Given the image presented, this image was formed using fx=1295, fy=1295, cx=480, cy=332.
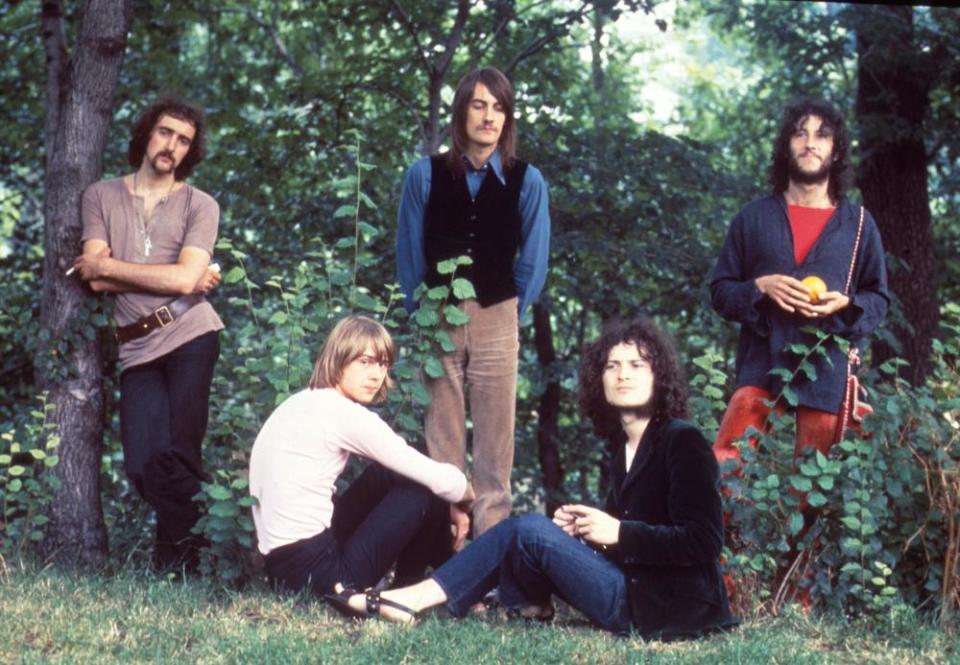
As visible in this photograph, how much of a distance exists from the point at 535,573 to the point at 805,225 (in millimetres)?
1927

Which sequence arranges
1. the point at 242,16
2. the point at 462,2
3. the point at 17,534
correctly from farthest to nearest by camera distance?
the point at 242,16, the point at 462,2, the point at 17,534

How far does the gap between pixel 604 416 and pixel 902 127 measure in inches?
269

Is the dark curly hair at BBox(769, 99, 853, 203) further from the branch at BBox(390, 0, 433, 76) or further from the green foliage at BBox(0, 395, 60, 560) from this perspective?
the branch at BBox(390, 0, 433, 76)

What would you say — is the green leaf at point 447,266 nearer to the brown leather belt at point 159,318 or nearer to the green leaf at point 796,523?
the brown leather belt at point 159,318

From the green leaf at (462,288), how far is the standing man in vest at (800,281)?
1052mm

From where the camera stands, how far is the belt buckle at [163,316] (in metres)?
5.67

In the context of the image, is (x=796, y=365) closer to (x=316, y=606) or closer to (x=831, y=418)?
(x=831, y=418)

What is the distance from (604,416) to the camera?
16.3 ft

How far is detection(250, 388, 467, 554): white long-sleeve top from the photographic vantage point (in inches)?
196

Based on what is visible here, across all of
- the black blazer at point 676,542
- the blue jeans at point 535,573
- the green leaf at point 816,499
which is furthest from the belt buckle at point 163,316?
the green leaf at point 816,499

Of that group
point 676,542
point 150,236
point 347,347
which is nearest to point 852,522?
point 676,542

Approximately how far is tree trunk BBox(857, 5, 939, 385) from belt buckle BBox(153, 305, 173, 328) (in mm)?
6637

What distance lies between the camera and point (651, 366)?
15.9 feet

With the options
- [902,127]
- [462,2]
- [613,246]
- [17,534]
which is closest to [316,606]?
[17,534]
